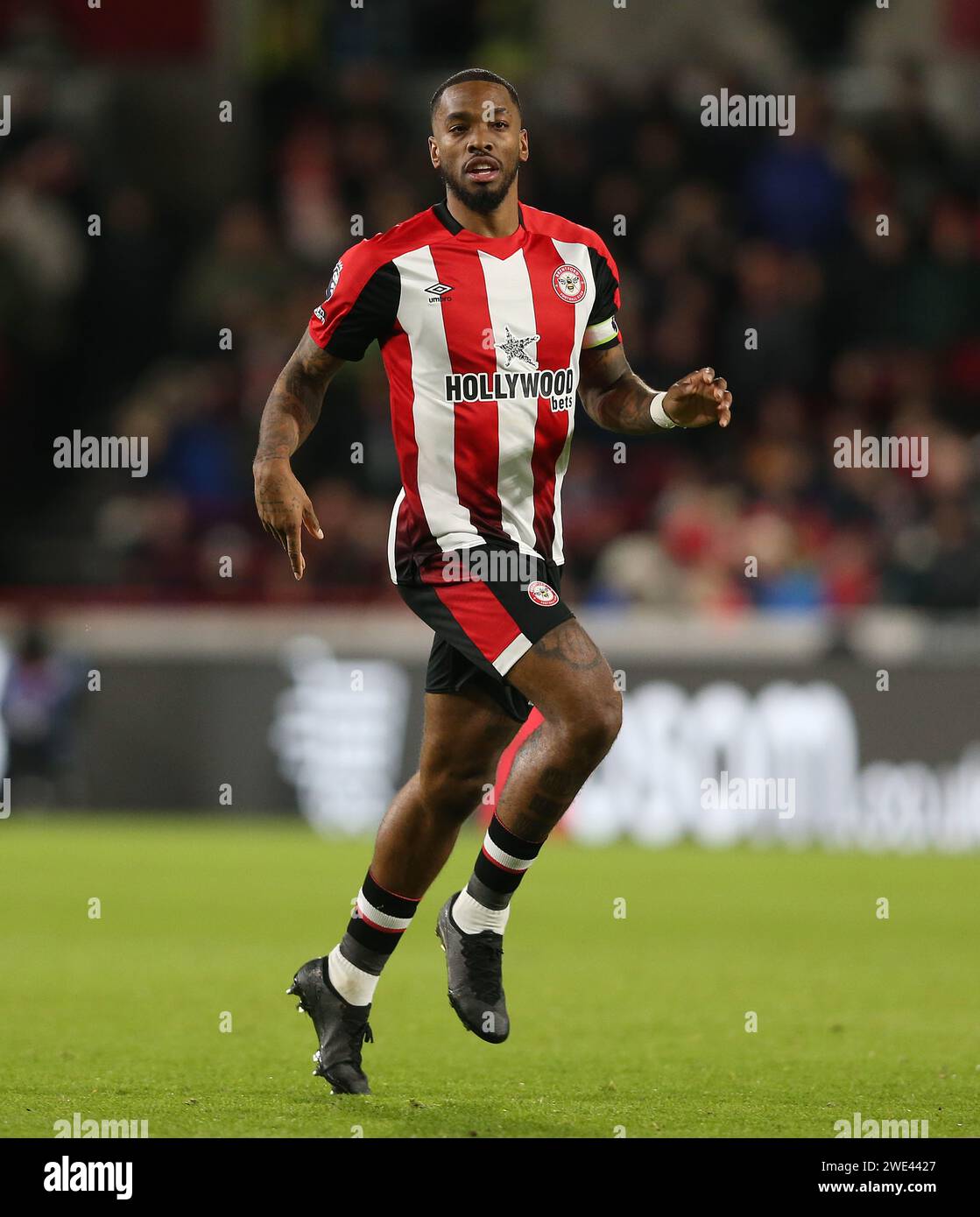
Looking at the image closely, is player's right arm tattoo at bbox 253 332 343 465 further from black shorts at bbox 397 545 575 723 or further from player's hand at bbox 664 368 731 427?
player's hand at bbox 664 368 731 427

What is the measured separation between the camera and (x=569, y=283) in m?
5.76

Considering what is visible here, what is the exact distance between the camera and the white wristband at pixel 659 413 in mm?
5674

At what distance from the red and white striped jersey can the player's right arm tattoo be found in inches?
1.9

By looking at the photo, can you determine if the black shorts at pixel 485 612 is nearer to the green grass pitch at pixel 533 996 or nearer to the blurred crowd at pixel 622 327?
the green grass pitch at pixel 533 996

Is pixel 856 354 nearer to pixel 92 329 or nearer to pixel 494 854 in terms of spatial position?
pixel 92 329

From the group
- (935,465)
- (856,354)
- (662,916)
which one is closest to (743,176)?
(856,354)

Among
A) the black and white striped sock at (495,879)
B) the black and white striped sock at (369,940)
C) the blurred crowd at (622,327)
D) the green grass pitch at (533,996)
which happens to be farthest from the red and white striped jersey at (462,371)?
the blurred crowd at (622,327)

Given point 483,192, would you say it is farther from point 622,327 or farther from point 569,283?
point 622,327

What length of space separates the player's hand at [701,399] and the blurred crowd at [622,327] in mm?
8834

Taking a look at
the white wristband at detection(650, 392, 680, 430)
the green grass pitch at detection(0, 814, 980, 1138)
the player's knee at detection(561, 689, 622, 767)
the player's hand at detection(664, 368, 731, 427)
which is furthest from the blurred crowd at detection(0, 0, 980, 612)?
the player's knee at detection(561, 689, 622, 767)

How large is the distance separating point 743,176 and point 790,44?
2255 millimetres

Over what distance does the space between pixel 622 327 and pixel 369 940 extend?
1049 centimetres

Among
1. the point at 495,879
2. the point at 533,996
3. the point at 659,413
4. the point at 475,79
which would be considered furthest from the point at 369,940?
the point at 475,79

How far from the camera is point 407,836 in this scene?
5.65 metres
